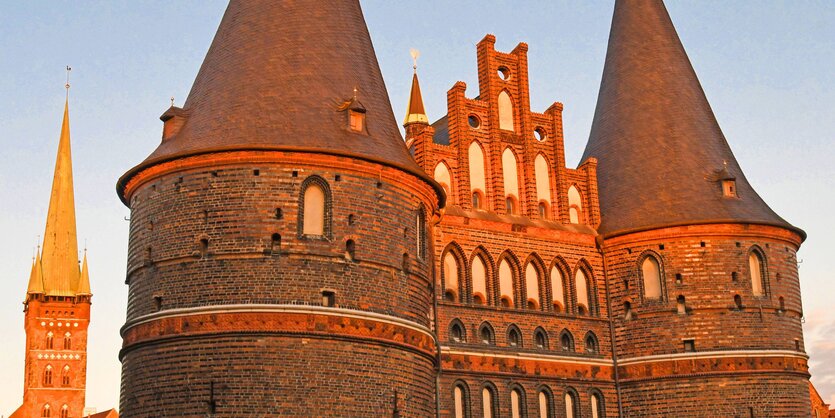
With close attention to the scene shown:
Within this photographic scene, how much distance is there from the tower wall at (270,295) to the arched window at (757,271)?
408 inches

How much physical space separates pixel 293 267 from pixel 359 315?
5.56ft

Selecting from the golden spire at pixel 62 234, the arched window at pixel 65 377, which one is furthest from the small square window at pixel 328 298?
the arched window at pixel 65 377

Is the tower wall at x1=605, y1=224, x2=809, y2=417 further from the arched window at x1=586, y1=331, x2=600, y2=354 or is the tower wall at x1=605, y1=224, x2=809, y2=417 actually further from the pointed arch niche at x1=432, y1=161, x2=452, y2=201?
the pointed arch niche at x1=432, y1=161, x2=452, y2=201

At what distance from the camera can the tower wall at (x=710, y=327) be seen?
2869 cm

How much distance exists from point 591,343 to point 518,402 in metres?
3.18

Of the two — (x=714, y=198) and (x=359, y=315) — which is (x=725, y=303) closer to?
(x=714, y=198)

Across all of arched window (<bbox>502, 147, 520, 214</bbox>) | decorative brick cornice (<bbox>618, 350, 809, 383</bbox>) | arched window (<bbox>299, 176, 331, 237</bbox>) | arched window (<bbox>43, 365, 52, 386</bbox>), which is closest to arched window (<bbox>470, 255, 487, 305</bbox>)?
arched window (<bbox>502, 147, 520, 214</bbox>)

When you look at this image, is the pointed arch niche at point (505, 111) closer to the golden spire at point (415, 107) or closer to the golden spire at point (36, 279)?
the golden spire at point (415, 107)

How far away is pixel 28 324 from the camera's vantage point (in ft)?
319

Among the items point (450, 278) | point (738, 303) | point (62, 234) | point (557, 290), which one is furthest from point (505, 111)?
point (62, 234)

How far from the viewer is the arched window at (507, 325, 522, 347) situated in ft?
93.0

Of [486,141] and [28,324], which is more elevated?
[28,324]

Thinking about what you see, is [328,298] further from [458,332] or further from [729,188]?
[729,188]

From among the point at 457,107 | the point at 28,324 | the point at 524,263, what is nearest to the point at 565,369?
the point at 524,263
